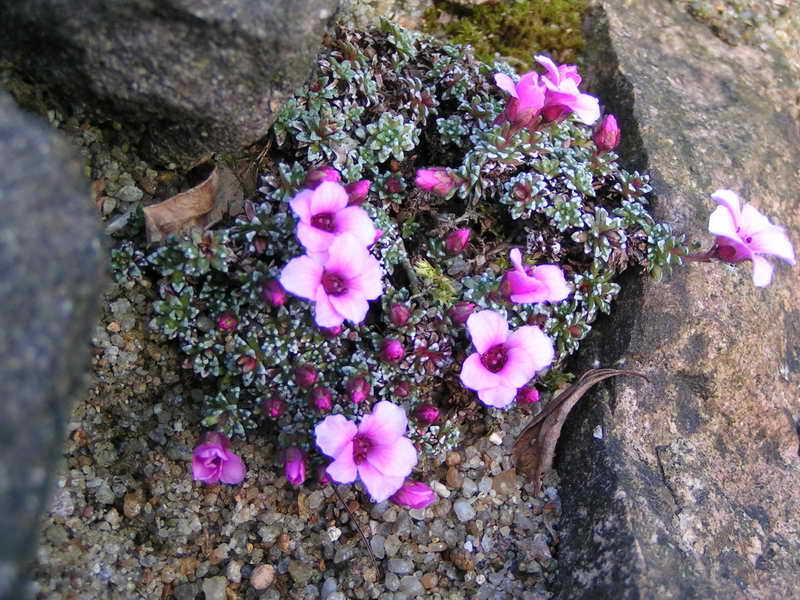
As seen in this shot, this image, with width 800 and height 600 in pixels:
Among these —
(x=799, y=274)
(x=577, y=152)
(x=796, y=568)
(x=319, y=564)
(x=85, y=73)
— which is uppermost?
(x=85, y=73)

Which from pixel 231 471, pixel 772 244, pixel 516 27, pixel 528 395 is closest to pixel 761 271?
pixel 772 244

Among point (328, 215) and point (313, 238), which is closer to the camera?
point (313, 238)

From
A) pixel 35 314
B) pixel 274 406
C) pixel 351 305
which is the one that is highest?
pixel 35 314

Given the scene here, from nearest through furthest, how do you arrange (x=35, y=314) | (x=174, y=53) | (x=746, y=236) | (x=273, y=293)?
(x=35, y=314) < (x=174, y=53) < (x=273, y=293) < (x=746, y=236)

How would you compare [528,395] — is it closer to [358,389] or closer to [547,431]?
[547,431]

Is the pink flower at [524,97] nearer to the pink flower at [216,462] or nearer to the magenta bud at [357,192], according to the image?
the magenta bud at [357,192]

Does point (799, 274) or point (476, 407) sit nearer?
point (476, 407)

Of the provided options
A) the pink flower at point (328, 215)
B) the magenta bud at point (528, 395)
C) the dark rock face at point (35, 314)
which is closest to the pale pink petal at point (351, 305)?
the pink flower at point (328, 215)

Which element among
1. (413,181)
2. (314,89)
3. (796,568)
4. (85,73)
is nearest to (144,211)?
(85,73)

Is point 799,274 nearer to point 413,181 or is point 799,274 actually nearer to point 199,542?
point 413,181
